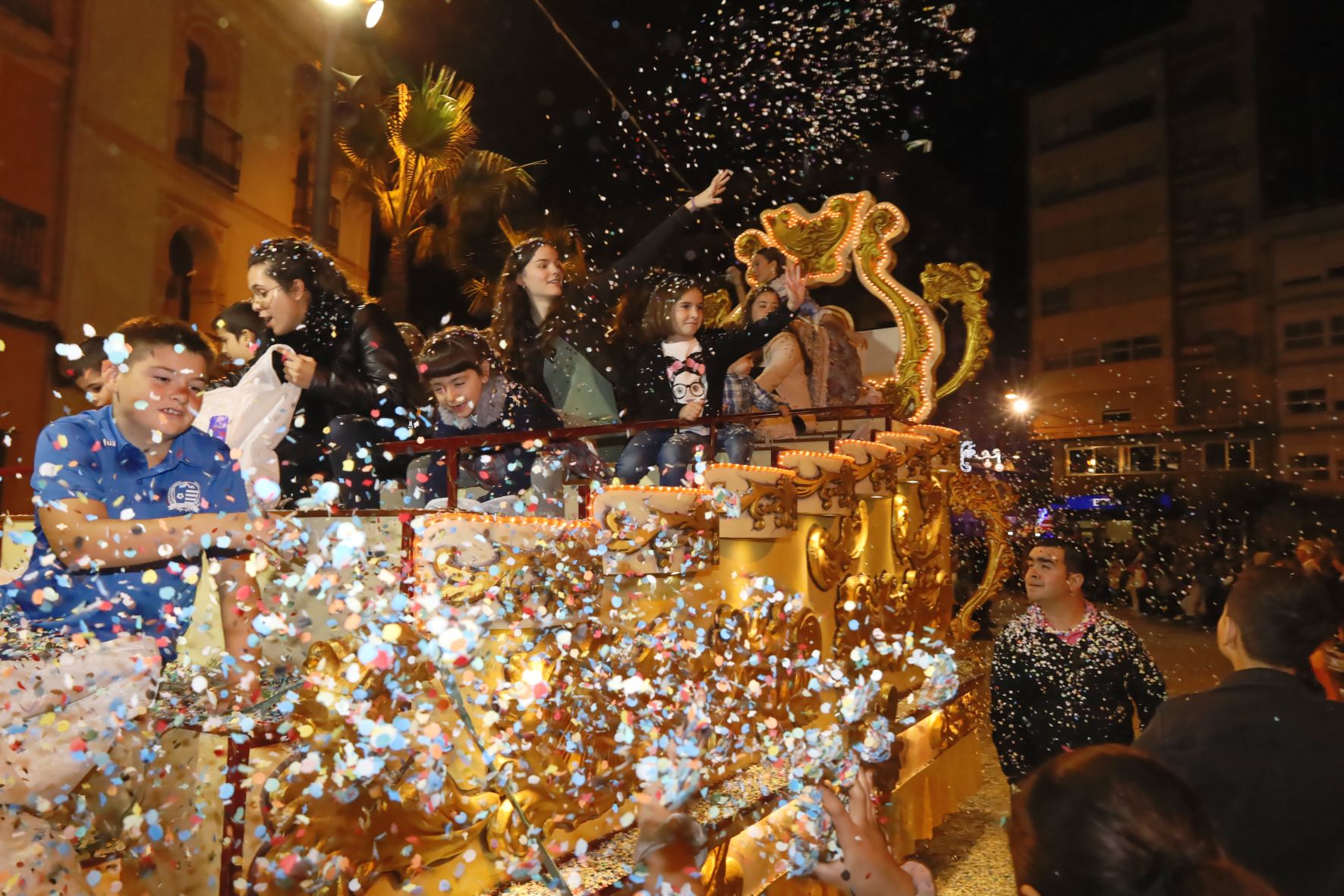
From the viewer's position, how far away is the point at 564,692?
264 centimetres

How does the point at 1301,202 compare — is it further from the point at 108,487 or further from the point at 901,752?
the point at 108,487

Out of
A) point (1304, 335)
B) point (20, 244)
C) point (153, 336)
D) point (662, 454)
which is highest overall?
point (1304, 335)

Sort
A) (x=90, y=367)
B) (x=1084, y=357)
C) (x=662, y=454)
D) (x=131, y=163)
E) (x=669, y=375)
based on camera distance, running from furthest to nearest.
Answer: (x=1084, y=357) → (x=131, y=163) → (x=669, y=375) → (x=662, y=454) → (x=90, y=367)

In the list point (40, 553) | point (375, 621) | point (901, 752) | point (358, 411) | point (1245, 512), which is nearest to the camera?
point (40, 553)

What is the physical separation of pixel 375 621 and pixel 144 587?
561mm

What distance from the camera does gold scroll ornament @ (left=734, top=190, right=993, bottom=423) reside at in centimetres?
634

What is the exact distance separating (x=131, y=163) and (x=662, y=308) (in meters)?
3.50

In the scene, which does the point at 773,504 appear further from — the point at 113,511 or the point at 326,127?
the point at 326,127

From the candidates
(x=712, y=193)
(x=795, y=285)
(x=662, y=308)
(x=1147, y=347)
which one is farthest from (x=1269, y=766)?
(x=1147, y=347)

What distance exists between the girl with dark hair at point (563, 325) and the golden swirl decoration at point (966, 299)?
8.16 ft

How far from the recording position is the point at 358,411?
3.72m

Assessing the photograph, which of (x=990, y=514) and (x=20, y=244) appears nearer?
(x=20, y=244)

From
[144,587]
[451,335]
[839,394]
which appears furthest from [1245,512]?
[144,587]

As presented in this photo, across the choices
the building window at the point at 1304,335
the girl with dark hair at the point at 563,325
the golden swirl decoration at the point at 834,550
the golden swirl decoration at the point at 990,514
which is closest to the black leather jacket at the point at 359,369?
the girl with dark hair at the point at 563,325
